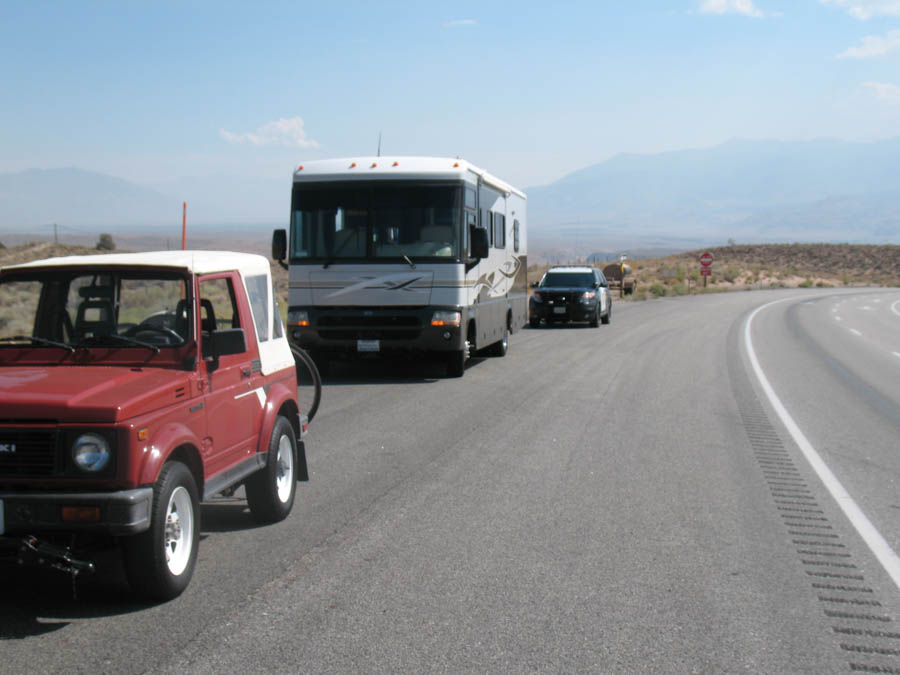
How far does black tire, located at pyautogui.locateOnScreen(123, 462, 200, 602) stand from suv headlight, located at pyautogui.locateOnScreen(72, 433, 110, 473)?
0.97 feet

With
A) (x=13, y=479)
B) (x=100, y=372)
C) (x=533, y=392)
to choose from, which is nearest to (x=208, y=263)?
(x=100, y=372)

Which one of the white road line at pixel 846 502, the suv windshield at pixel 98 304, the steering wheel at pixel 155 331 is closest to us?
the steering wheel at pixel 155 331

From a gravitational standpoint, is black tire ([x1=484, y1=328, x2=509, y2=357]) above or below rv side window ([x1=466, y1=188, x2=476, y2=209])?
below

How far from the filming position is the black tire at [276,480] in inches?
256

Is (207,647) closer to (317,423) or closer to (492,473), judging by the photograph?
(492,473)

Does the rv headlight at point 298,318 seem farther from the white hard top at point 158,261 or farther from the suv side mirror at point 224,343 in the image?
the suv side mirror at point 224,343

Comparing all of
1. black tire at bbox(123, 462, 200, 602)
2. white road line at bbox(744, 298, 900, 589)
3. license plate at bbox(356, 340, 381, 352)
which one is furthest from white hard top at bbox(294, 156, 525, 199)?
black tire at bbox(123, 462, 200, 602)

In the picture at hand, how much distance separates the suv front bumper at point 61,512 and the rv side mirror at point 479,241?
10.4m

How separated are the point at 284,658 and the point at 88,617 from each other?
1.15 meters

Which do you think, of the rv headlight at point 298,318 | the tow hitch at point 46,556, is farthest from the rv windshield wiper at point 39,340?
the rv headlight at point 298,318

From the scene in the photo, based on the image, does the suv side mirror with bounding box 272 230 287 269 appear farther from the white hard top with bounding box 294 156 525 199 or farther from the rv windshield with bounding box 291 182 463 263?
the white hard top with bounding box 294 156 525 199

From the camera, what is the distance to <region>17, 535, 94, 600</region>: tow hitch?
15.2ft

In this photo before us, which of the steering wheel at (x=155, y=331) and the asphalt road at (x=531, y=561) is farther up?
the steering wheel at (x=155, y=331)

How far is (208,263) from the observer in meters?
6.09
